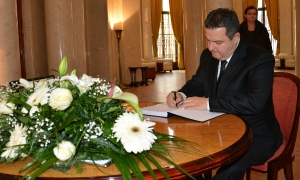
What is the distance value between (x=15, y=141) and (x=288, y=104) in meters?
2.07

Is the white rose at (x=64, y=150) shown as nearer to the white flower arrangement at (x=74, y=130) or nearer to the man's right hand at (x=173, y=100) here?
the white flower arrangement at (x=74, y=130)

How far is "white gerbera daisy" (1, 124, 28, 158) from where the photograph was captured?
151cm

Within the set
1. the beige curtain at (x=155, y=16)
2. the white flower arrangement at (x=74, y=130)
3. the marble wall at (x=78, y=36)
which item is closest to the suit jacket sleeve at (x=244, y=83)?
the white flower arrangement at (x=74, y=130)

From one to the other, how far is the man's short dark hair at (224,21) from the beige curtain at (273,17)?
803 inches

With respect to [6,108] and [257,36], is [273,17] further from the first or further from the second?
[6,108]

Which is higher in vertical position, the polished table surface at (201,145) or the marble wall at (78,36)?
the marble wall at (78,36)

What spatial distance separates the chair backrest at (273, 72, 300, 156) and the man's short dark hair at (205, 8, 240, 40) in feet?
2.06

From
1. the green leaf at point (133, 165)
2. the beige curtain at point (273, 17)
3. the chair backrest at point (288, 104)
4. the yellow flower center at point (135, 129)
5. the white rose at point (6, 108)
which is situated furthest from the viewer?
the beige curtain at point (273, 17)

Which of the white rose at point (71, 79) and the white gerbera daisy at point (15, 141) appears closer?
the white gerbera daisy at point (15, 141)

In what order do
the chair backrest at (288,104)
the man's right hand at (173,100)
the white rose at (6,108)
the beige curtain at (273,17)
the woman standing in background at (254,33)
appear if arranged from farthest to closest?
the beige curtain at (273,17)
the woman standing in background at (254,33)
the chair backrest at (288,104)
the man's right hand at (173,100)
the white rose at (6,108)

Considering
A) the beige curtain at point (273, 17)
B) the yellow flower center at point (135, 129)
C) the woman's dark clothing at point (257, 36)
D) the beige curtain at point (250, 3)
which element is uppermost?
the beige curtain at point (250, 3)

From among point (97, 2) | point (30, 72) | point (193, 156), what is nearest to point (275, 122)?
point (193, 156)

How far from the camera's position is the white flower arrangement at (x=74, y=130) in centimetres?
145

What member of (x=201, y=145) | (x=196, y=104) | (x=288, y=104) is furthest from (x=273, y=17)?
(x=201, y=145)
